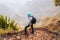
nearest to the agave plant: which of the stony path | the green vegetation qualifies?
the green vegetation

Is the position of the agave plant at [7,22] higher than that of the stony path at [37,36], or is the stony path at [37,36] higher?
the agave plant at [7,22]

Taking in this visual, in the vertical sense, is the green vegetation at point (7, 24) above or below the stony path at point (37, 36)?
above

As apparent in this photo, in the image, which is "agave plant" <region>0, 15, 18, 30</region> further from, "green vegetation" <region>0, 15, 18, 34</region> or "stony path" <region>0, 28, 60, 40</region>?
"stony path" <region>0, 28, 60, 40</region>

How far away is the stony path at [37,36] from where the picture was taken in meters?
3.44

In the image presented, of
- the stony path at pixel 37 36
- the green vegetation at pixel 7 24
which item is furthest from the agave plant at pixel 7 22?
the stony path at pixel 37 36

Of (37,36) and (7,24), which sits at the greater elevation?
(7,24)

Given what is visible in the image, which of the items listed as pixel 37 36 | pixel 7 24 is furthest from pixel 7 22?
pixel 37 36

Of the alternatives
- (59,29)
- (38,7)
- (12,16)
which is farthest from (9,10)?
(59,29)

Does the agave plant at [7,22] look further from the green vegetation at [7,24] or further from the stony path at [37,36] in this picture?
the stony path at [37,36]

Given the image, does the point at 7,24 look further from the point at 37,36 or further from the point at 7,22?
the point at 37,36

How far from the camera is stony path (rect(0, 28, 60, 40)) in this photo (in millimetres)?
3438

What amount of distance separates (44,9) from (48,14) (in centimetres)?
9

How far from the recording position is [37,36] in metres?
3.56

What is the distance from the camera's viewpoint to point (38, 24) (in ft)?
11.8
